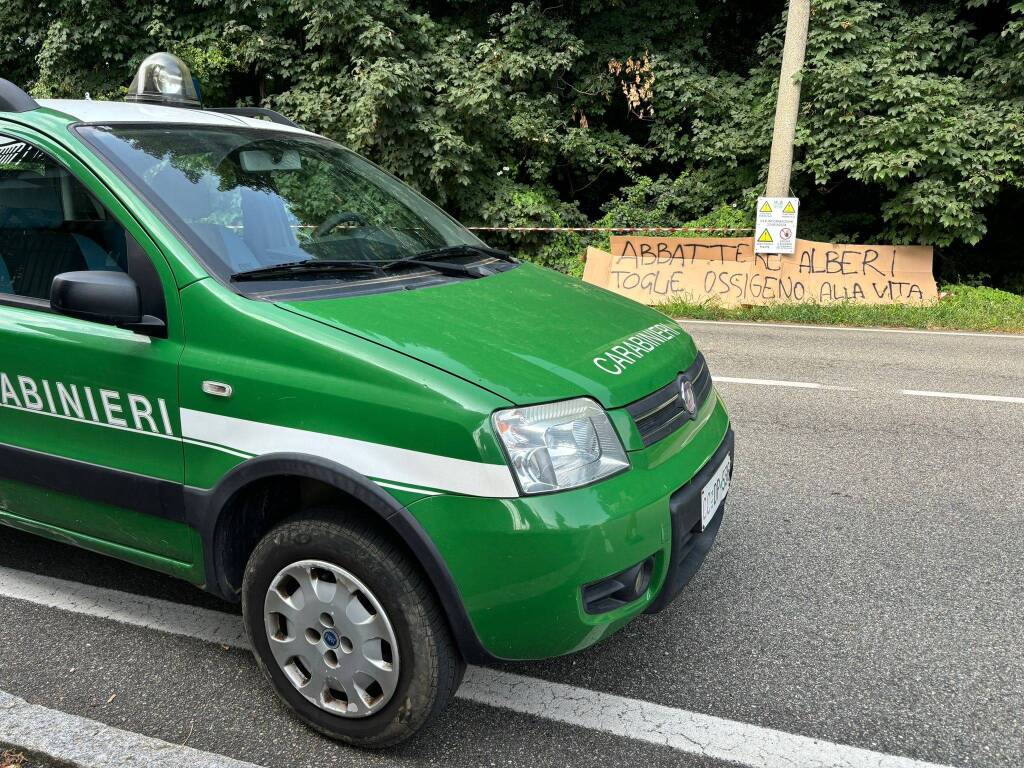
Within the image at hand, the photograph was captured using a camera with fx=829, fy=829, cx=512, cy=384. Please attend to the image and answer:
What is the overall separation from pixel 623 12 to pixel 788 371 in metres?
9.76

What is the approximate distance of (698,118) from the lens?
13898mm

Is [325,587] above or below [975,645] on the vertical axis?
above

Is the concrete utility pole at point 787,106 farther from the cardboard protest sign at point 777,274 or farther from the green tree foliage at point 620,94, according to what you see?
the cardboard protest sign at point 777,274

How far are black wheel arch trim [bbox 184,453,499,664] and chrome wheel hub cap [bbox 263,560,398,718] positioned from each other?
0.19 metres

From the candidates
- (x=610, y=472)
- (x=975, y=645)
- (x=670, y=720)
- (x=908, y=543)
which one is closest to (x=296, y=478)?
(x=610, y=472)

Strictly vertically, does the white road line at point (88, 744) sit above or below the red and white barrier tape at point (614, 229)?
above

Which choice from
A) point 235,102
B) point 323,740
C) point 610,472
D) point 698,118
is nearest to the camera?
point 610,472

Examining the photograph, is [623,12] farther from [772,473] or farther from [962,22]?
[772,473]

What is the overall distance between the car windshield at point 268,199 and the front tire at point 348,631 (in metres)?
0.84

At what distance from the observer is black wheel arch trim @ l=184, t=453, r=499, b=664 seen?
206 cm

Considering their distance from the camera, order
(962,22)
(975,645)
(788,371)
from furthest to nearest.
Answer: (962,22) < (788,371) < (975,645)

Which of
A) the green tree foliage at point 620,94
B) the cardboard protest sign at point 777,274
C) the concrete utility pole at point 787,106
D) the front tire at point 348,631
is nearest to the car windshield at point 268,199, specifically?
the front tire at point 348,631

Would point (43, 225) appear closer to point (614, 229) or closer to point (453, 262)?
point (453, 262)

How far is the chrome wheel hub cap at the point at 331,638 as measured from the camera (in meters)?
2.18
